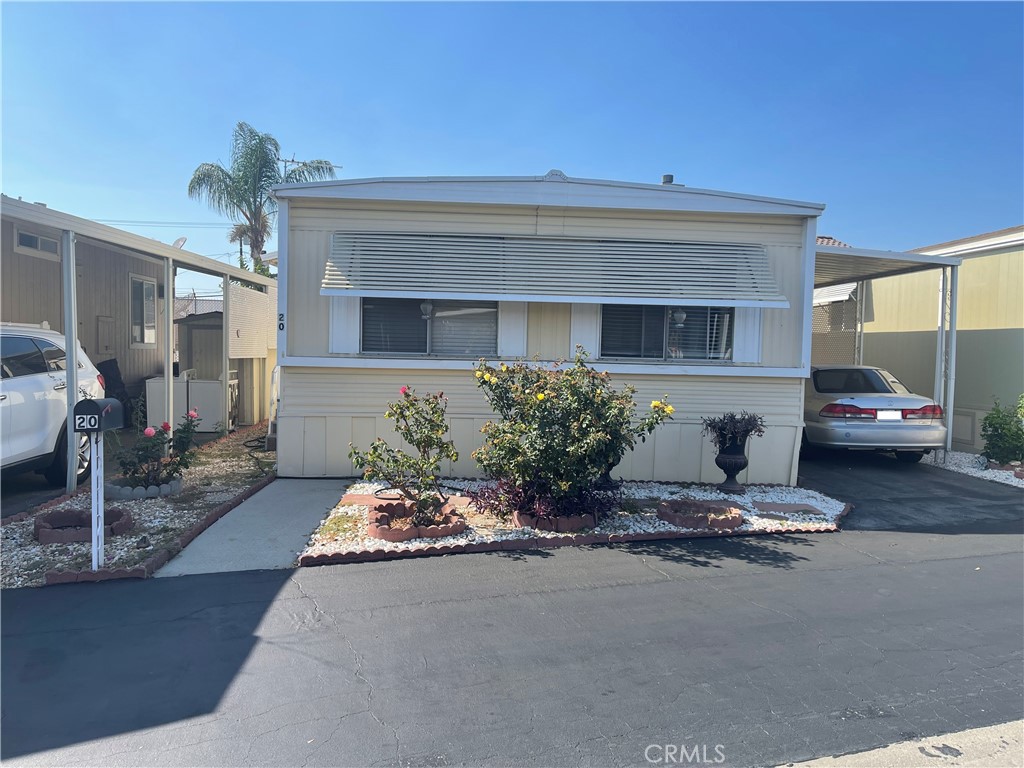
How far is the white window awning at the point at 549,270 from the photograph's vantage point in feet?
23.9

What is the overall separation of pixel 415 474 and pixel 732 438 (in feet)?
11.3

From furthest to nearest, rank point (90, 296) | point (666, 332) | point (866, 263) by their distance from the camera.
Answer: point (90, 296) → point (866, 263) → point (666, 332)

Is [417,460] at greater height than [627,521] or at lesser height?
greater

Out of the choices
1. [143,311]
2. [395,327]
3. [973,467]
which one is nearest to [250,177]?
[143,311]

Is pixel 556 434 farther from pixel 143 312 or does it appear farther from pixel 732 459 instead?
pixel 143 312

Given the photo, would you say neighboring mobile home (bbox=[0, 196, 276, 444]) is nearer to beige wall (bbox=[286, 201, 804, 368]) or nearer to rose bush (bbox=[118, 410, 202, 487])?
rose bush (bbox=[118, 410, 202, 487])

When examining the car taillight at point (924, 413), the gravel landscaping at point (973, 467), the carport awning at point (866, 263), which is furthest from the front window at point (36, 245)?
the gravel landscaping at point (973, 467)

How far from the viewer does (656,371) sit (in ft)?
24.9

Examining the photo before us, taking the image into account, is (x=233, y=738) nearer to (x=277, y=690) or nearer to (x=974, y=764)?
(x=277, y=690)

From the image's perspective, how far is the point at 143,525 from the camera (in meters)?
5.61

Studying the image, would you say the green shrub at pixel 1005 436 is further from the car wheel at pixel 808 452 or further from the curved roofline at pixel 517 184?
the curved roofline at pixel 517 184

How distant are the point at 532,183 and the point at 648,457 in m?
A: 3.46

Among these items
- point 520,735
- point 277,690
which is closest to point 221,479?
point 277,690

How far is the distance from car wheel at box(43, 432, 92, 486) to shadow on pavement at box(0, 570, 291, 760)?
289 centimetres
